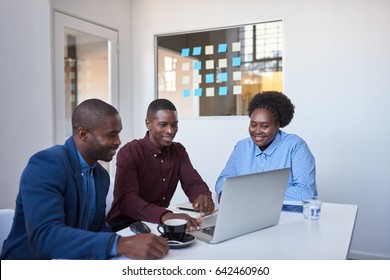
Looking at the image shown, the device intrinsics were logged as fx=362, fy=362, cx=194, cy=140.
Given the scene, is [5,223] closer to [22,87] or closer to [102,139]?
→ [102,139]

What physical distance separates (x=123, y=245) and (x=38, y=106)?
6.33ft

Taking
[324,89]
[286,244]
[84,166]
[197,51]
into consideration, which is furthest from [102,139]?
[197,51]

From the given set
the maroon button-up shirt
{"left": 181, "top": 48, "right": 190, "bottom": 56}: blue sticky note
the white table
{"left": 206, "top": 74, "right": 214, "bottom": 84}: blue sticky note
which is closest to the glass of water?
the white table

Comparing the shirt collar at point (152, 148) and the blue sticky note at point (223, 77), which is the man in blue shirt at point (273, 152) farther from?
the blue sticky note at point (223, 77)

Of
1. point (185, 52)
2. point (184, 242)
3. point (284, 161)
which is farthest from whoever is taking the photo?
point (185, 52)

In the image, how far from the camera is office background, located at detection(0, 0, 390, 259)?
2541mm

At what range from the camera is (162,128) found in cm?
189

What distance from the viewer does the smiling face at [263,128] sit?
81.9 inches

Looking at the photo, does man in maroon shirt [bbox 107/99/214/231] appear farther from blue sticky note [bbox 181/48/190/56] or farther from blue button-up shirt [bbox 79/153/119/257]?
blue sticky note [bbox 181/48/190/56]

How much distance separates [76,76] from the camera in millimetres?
3438

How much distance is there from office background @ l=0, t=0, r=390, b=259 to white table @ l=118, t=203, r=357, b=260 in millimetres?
1672

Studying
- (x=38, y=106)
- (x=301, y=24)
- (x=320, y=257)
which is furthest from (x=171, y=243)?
(x=301, y=24)

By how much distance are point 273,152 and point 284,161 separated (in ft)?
0.29
